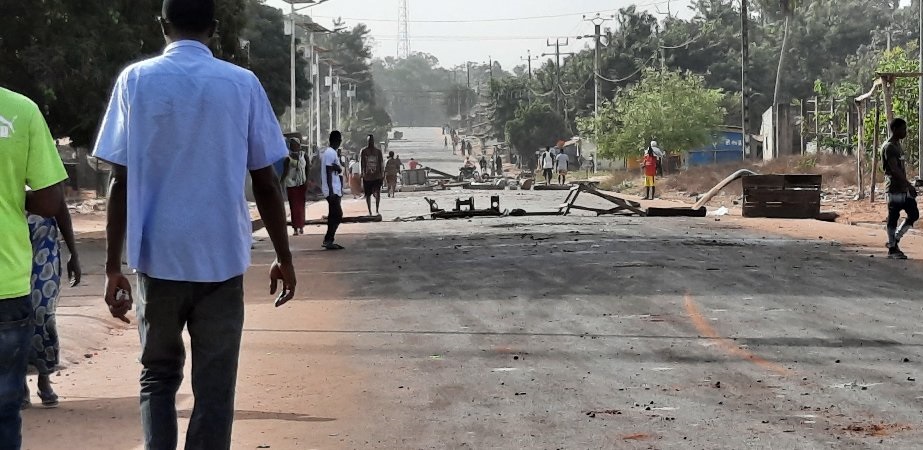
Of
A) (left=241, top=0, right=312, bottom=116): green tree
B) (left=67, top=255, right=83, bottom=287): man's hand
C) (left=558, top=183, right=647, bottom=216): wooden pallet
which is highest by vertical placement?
(left=241, top=0, right=312, bottom=116): green tree

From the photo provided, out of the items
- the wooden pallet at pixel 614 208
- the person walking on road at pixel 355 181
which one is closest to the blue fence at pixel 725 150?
the person walking on road at pixel 355 181

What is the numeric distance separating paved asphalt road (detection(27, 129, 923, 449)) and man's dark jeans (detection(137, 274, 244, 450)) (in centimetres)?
214

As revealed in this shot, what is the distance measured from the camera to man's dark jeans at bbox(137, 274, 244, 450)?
5207 mm

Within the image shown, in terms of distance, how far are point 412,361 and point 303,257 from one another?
10826 mm

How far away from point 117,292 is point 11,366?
1.54ft

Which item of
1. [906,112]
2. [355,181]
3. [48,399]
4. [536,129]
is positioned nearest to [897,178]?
[48,399]

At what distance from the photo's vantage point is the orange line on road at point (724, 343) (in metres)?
9.55

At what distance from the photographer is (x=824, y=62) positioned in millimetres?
120688

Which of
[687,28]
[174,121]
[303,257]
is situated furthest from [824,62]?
[174,121]

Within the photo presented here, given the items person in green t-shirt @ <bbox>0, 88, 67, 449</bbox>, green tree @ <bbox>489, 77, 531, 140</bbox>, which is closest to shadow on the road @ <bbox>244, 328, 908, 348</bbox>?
person in green t-shirt @ <bbox>0, 88, 67, 449</bbox>

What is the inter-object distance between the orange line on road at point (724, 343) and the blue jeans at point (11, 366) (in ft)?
17.8

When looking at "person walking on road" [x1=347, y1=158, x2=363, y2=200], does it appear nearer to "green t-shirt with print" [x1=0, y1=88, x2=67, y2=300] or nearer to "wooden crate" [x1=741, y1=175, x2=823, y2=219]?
"wooden crate" [x1=741, y1=175, x2=823, y2=219]

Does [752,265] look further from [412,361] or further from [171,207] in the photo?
[171,207]

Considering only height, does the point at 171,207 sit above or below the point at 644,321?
above
